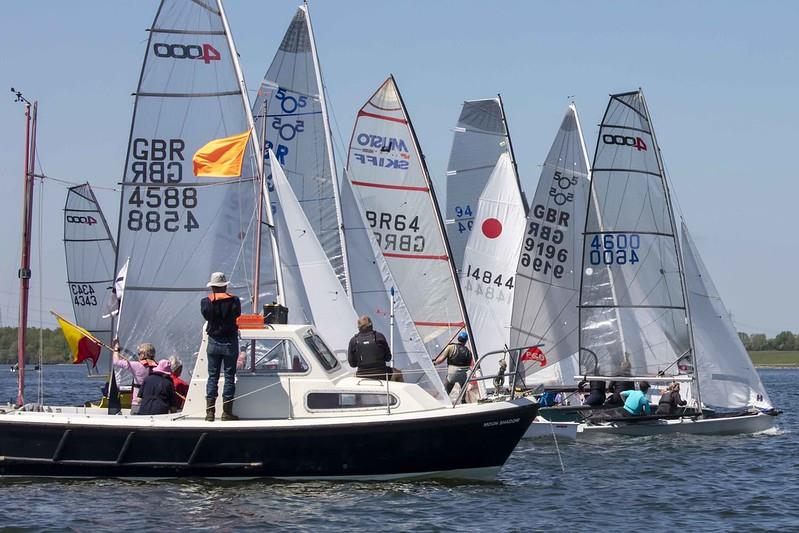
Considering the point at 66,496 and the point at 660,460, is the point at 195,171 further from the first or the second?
the point at 660,460

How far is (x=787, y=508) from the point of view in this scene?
57.9ft

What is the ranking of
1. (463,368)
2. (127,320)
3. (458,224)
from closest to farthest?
1. (127,320)
2. (463,368)
3. (458,224)

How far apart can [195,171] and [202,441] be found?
5252mm

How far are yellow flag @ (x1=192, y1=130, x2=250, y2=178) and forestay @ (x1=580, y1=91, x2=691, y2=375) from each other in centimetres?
1222

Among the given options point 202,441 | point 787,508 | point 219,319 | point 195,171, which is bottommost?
point 787,508

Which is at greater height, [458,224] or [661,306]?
[458,224]

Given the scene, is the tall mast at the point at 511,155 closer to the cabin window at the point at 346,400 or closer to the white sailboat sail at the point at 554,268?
the white sailboat sail at the point at 554,268

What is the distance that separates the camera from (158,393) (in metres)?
18.0

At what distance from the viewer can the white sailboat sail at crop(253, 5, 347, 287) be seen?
28344 mm

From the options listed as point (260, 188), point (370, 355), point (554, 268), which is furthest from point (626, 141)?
point (370, 355)

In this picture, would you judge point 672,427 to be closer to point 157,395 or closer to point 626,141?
point 626,141

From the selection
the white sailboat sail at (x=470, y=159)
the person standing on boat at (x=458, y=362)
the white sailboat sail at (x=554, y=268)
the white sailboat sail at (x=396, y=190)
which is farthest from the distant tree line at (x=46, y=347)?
the person standing on boat at (x=458, y=362)

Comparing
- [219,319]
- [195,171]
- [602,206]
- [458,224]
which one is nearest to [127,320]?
[195,171]

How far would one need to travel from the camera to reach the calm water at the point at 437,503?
15414 mm
